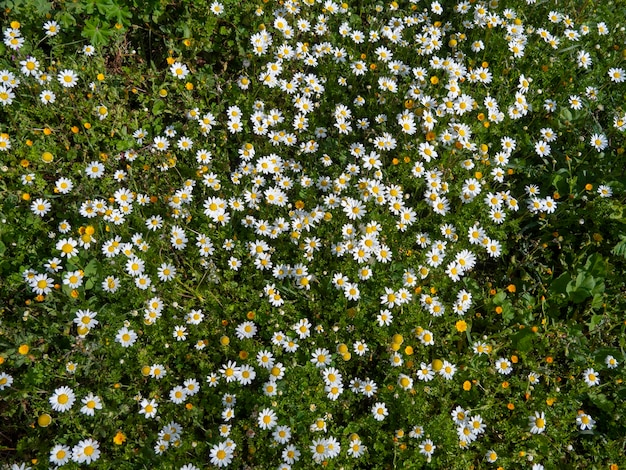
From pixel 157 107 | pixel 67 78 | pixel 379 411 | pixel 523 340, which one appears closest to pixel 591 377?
pixel 523 340

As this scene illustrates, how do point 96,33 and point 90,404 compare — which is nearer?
point 90,404

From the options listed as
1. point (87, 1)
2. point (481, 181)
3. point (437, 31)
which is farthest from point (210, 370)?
point (437, 31)

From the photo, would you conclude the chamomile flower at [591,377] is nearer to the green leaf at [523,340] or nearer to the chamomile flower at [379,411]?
the green leaf at [523,340]

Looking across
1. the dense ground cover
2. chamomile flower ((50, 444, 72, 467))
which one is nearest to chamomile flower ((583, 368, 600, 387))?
the dense ground cover

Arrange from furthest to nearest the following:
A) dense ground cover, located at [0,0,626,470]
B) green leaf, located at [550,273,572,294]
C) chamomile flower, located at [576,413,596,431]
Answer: green leaf, located at [550,273,572,294], chamomile flower, located at [576,413,596,431], dense ground cover, located at [0,0,626,470]

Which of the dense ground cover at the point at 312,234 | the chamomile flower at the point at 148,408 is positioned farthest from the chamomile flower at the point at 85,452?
the chamomile flower at the point at 148,408

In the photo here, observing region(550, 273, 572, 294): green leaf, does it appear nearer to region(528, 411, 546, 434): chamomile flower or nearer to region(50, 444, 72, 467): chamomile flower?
region(528, 411, 546, 434): chamomile flower

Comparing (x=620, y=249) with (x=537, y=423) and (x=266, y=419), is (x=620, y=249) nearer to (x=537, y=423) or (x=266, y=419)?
(x=537, y=423)

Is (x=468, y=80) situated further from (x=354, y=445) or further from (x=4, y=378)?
(x=4, y=378)
